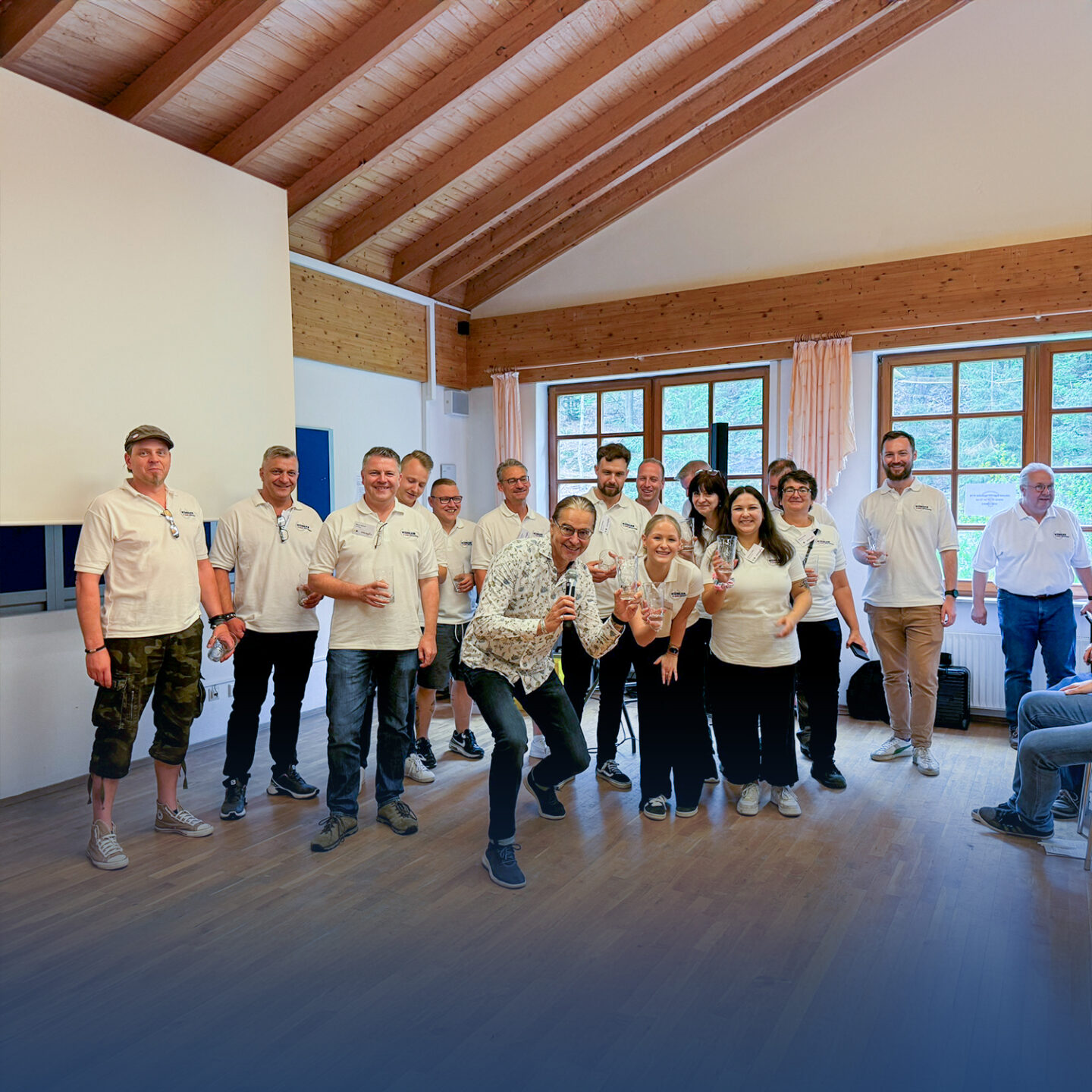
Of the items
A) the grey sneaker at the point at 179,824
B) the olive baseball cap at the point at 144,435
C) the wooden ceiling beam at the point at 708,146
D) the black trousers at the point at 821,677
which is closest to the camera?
the olive baseball cap at the point at 144,435

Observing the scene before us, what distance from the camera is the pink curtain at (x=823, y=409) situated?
253 inches

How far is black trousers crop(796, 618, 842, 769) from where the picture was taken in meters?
4.43

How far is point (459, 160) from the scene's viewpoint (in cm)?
604

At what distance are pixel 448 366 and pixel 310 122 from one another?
280 centimetres

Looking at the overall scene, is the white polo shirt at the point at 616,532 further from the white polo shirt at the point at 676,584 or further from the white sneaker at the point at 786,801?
the white sneaker at the point at 786,801

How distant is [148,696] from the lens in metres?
3.55

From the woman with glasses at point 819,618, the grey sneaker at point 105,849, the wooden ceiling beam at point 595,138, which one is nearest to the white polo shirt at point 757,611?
the woman with glasses at point 819,618

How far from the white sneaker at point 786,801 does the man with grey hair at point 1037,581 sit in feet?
6.67

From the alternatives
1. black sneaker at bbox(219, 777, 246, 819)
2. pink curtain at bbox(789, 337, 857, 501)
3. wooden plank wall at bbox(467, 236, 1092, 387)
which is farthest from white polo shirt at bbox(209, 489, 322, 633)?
wooden plank wall at bbox(467, 236, 1092, 387)

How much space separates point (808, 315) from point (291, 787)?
500 cm

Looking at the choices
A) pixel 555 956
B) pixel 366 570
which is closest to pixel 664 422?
pixel 366 570

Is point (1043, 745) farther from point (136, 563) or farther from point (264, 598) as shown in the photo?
point (136, 563)

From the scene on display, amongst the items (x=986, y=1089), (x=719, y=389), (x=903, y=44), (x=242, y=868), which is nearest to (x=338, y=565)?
(x=242, y=868)

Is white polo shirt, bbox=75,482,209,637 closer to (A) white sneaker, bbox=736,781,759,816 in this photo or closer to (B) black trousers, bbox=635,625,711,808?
(B) black trousers, bbox=635,625,711,808
